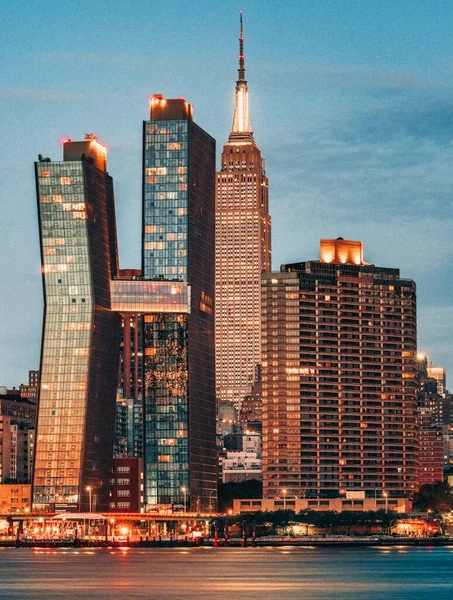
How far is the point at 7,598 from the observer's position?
651ft

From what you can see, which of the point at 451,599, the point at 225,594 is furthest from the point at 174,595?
the point at 451,599

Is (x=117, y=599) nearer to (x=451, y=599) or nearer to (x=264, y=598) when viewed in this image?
(x=264, y=598)

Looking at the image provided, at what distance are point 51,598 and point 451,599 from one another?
48.2 meters

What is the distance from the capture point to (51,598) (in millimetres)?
197625

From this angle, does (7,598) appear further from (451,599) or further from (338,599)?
(451,599)

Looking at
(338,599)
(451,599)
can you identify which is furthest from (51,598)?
(451,599)

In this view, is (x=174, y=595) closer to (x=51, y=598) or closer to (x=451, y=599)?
(x=51, y=598)

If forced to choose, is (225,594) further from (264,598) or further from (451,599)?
(451,599)

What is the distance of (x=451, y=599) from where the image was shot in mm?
198250

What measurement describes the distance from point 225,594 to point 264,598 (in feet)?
21.2

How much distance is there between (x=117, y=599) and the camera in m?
194

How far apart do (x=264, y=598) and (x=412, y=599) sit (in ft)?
61.1

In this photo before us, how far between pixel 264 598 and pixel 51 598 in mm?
25773

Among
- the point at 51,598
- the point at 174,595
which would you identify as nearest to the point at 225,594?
the point at 174,595
